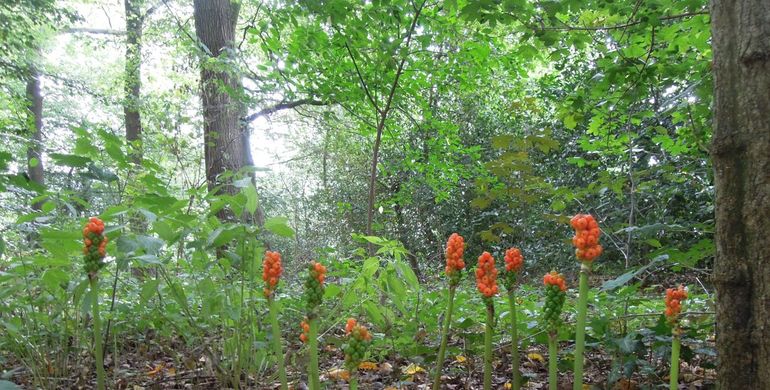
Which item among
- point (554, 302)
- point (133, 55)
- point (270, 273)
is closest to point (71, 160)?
point (270, 273)

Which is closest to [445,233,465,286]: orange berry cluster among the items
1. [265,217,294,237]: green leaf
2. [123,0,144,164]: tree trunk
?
[265,217,294,237]: green leaf

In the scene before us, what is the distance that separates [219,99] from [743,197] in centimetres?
652

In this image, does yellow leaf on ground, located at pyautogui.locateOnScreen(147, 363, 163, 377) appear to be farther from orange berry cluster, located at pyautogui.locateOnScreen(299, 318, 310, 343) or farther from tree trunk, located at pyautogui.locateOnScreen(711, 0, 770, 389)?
tree trunk, located at pyautogui.locateOnScreen(711, 0, 770, 389)

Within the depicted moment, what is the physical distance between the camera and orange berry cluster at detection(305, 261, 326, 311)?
3.51 feet

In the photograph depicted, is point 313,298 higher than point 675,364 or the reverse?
higher

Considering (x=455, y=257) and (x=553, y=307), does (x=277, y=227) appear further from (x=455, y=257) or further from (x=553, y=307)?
(x=553, y=307)

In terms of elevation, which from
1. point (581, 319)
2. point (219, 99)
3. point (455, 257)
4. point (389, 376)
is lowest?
point (389, 376)

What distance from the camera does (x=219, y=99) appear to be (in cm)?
679

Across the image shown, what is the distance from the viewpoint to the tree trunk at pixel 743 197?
123cm

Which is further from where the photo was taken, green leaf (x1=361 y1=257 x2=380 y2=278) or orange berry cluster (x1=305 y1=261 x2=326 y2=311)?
green leaf (x1=361 y1=257 x2=380 y2=278)

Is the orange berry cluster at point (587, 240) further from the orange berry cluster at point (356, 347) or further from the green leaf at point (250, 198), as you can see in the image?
the green leaf at point (250, 198)

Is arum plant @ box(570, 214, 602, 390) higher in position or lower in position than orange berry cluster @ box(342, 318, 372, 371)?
higher

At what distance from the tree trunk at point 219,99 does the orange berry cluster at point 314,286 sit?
530 centimetres

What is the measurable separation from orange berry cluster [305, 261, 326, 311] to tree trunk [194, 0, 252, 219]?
530 cm
